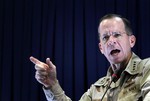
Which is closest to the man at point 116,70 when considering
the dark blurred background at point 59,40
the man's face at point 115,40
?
the man's face at point 115,40

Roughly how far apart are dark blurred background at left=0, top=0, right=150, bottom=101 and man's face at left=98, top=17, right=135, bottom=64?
1.19 m

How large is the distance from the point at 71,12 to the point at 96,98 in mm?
1599

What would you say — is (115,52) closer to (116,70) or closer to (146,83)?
(116,70)

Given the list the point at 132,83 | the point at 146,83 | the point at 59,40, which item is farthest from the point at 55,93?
the point at 59,40

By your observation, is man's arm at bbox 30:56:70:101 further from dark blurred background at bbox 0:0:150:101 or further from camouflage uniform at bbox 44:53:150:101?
dark blurred background at bbox 0:0:150:101

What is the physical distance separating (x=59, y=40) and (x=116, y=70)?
57.4 inches

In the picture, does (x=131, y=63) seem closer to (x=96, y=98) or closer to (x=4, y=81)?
(x=96, y=98)

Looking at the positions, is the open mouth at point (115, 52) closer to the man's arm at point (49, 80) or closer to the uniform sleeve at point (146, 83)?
the uniform sleeve at point (146, 83)

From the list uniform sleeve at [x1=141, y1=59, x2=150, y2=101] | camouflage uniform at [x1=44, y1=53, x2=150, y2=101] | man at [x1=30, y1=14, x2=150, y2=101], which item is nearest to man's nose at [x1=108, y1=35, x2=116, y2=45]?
man at [x1=30, y1=14, x2=150, y2=101]

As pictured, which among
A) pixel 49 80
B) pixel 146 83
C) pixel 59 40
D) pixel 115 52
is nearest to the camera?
pixel 146 83

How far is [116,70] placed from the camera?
1692 mm

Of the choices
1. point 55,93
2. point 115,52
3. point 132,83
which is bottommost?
point 55,93

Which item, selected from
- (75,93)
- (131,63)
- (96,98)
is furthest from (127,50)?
(75,93)

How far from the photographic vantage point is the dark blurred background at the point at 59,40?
2.93 metres
